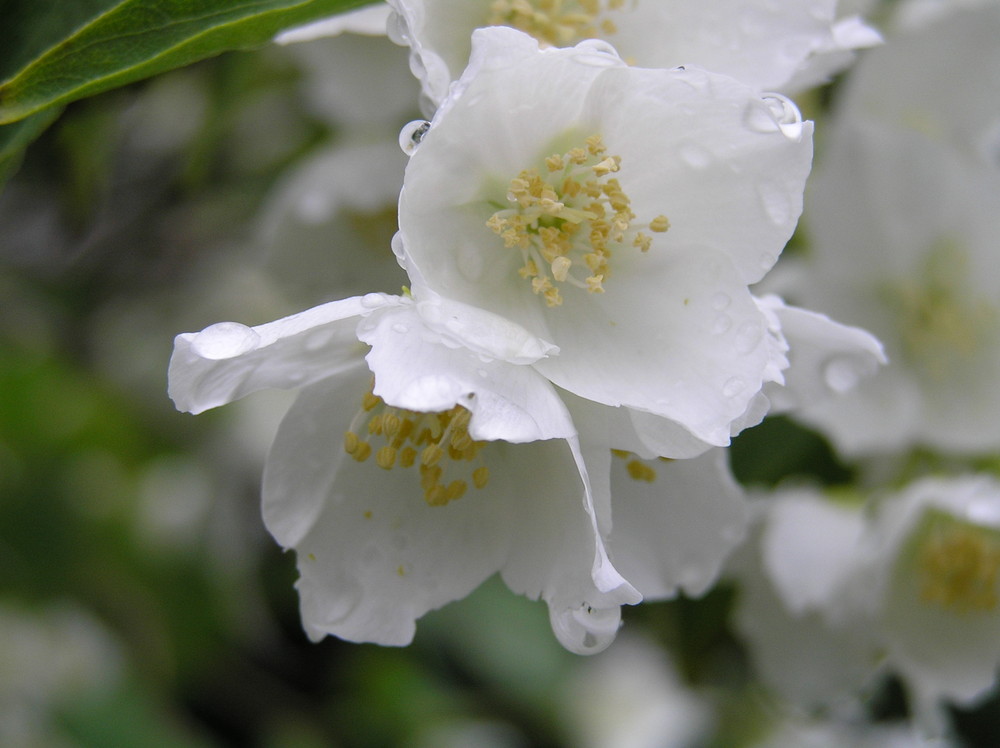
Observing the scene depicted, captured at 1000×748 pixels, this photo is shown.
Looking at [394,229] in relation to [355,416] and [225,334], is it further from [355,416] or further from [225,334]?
[225,334]

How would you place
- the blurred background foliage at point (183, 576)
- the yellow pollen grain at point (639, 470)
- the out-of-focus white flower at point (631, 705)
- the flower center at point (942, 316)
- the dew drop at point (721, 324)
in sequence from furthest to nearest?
the out-of-focus white flower at point (631, 705) → the blurred background foliage at point (183, 576) → the flower center at point (942, 316) → the yellow pollen grain at point (639, 470) → the dew drop at point (721, 324)

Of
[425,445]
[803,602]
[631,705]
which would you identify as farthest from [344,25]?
[631,705]

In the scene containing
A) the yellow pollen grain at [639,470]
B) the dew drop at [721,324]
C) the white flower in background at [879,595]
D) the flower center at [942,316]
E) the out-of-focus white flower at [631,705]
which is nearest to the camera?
the dew drop at [721,324]

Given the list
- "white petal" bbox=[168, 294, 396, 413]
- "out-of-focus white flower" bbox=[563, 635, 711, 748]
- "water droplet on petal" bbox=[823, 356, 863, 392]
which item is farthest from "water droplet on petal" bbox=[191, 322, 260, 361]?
"out-of-focus white flower" bbox=[563, 635, 711, 748]

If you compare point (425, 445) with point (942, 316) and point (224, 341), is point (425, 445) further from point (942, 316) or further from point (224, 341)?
point (942, 316)

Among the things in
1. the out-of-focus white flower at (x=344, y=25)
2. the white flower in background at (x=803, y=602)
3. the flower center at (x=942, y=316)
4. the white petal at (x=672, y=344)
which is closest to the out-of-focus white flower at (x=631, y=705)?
the white flower in background at (x=803, y=602)

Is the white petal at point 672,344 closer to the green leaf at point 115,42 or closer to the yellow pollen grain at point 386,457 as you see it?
the yellow pollen grain at point 386,457
